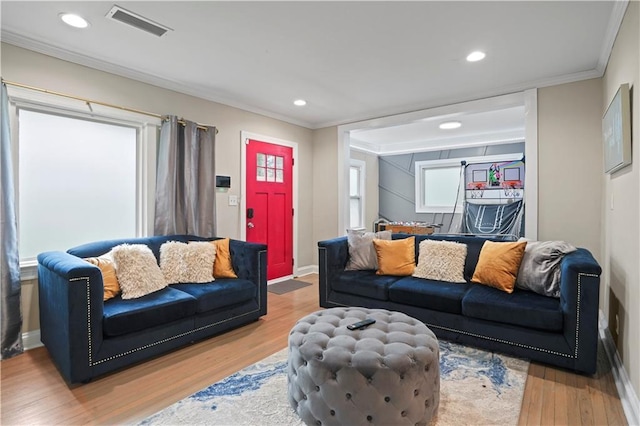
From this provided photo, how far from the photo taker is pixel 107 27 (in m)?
2.51

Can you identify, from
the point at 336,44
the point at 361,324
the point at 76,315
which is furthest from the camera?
the point at 336,44

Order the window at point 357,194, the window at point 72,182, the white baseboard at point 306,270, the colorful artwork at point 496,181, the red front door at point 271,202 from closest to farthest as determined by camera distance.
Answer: the window at point 72,182, the red front door at point 271,202, the white baseboard at point 306,270, the colorful artwork at point 496,181, the window at point 357,194

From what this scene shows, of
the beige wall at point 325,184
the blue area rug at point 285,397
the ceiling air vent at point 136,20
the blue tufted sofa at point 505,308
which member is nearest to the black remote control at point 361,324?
the blue area rug at point 285,397

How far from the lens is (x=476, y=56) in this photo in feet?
9.78

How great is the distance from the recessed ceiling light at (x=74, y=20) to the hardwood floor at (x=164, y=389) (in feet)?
8.18

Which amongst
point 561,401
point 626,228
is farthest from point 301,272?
point 626,228

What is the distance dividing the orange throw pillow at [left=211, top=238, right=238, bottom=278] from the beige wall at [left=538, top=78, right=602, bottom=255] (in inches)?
129

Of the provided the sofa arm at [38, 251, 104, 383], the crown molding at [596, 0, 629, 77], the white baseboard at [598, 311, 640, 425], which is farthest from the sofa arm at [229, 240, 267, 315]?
the crown molding at [596, 0, 629, 77]

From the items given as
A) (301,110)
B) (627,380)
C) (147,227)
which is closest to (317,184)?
(301,110)

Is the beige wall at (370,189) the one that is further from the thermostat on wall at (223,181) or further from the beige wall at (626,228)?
the beige wall at (626,228)

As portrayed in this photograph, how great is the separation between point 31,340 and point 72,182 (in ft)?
4.61

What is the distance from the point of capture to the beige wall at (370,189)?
24.1 ft

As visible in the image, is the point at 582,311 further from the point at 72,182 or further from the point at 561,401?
the point at 72,182

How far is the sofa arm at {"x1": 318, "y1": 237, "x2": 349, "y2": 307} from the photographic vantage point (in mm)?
3594
